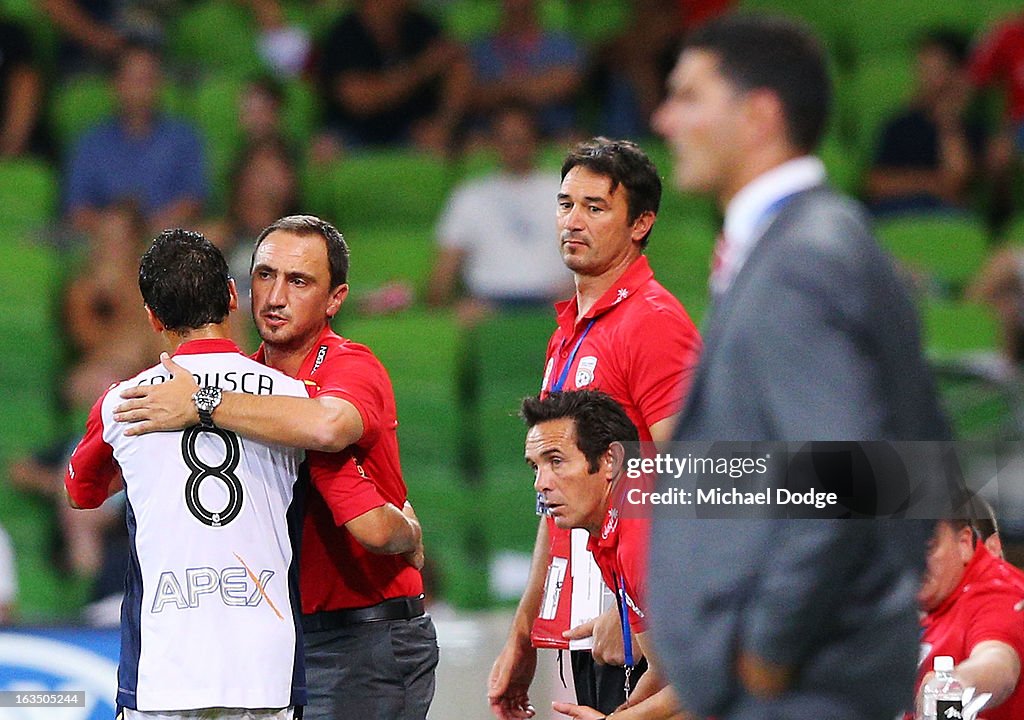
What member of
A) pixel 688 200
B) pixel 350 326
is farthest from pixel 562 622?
pixel 688 200

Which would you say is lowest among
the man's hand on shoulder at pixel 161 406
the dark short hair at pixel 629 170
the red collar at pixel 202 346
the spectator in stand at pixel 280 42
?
the man's hand on shoulder at pixel 161 406

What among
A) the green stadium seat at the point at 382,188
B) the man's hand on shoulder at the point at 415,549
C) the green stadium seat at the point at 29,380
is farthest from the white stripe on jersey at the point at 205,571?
the green stadium seat at the point at 382,188

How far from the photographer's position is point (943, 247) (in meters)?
8.13

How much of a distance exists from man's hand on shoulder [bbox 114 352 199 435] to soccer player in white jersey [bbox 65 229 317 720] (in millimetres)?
29

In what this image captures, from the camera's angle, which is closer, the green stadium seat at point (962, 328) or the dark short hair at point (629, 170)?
the dark short hair at point (629, 170)

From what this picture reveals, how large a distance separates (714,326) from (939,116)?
6.70 m

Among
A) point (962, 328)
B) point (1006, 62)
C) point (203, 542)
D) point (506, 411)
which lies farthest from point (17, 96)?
point (203, 542)

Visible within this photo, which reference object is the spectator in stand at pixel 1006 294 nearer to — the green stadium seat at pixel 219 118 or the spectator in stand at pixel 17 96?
the green stadium seat at pixel 219 118

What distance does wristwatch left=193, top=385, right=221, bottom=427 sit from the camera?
10.6 feet

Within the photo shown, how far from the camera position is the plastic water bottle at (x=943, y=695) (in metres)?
3.32

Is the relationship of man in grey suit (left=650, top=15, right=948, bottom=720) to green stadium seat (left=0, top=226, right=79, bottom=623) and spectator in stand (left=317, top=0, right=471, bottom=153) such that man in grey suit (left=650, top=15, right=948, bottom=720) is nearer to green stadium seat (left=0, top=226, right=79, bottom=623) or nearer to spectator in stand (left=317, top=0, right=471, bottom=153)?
green stadium seat (left=0, top=226, right=79, bottom=623)

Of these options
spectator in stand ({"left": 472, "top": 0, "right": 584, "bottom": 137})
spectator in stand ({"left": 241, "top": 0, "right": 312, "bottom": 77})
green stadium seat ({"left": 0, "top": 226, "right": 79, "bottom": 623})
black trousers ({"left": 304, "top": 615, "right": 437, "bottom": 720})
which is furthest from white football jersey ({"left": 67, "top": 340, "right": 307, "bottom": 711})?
spectator in stand ({"left": 241, "top": 0, "right": 312, "bottom": 77})

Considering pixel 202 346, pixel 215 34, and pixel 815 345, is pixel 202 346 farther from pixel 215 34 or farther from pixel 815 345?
pixel 215 34

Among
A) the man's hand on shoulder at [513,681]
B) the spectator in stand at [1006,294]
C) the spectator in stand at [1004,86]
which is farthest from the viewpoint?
the spectator in stand at [1004,86]
